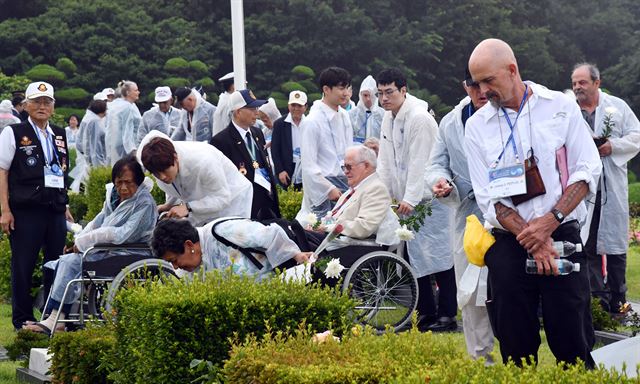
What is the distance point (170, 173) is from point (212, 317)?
3.00 meters

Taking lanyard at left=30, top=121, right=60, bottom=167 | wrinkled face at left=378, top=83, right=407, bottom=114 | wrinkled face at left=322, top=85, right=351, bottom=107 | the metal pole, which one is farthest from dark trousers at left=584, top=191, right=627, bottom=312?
the metal pole

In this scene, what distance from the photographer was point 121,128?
17562 millimetres

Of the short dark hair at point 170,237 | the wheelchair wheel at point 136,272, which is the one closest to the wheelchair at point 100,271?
the wheelchair wheel at point 136,272

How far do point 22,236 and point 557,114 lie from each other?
5.66m

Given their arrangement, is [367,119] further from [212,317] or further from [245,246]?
[212,317]

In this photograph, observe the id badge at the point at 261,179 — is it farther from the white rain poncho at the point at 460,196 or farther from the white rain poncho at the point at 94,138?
the white rain poncho at the point at 94,138

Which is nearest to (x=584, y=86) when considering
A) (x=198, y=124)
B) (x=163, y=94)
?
(x=198, y=124)

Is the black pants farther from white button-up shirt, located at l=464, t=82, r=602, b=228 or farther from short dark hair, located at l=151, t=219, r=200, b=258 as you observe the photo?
short dark hair, located at l=151, t=219, r=200, b=258

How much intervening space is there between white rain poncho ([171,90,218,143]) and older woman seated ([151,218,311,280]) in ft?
27.9

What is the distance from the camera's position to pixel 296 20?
44000 millimetres

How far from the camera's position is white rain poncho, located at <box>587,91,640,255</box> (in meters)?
9.45

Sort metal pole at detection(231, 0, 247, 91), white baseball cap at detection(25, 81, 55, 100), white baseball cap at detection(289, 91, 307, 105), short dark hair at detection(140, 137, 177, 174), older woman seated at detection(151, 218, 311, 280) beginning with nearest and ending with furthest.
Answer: older woman seated at detection(151, 218, 311, 280) → short dark hair at detection(140, 137, 177, 174) → white baseball cap at detection(25, 81, 55, 100) → white baseball cap at detection(289, 91, 307, 105) → metal pole at detection(231, 0, 247, 91)

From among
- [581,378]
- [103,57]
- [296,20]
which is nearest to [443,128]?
[581,378]

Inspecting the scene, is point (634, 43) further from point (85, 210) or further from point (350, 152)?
point (350, 152)
